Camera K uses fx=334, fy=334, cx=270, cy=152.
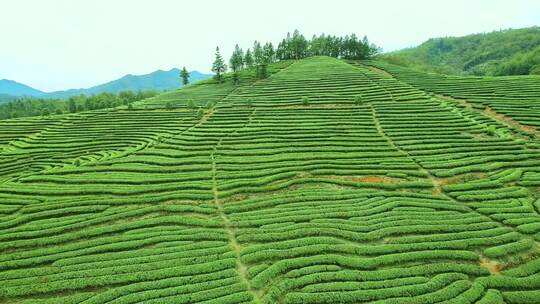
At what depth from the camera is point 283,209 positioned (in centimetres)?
3297

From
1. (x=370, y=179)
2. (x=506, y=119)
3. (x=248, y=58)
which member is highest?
(x=248, y=58)

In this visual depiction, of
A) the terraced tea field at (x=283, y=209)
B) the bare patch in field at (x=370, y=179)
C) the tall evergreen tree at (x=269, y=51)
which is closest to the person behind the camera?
the terraced tea field at (x=283, y=209)

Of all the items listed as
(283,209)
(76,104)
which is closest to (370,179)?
(283,209)

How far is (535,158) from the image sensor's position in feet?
145

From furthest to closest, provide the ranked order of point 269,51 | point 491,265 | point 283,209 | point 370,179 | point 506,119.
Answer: point 269,51, point 506,119, point 370,179, point 283,209, point 491,265

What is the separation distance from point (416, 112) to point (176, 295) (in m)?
59.5

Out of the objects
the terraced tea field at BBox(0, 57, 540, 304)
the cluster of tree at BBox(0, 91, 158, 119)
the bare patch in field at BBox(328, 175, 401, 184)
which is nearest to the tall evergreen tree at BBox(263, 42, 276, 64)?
the cluster of tree at BBox(0, 91, 158, 119)

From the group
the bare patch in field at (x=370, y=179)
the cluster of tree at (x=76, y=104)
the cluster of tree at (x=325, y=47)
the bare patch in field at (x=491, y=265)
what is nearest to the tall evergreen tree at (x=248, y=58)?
the cluster of tree at (x=325, y=47)

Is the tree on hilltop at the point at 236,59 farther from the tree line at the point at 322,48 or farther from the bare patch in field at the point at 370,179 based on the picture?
the bare patch in field at the point at 370,179

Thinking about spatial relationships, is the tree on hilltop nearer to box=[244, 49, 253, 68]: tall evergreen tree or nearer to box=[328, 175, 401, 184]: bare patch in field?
box=[244, 49, 253, 68]: tall evergreen tree

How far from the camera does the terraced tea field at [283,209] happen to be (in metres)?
23.0

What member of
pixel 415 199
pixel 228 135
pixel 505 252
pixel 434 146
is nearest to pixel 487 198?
pixel 415 199

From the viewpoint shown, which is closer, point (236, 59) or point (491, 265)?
point (491, 265)

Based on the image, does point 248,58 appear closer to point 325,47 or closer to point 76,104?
point 325,47
